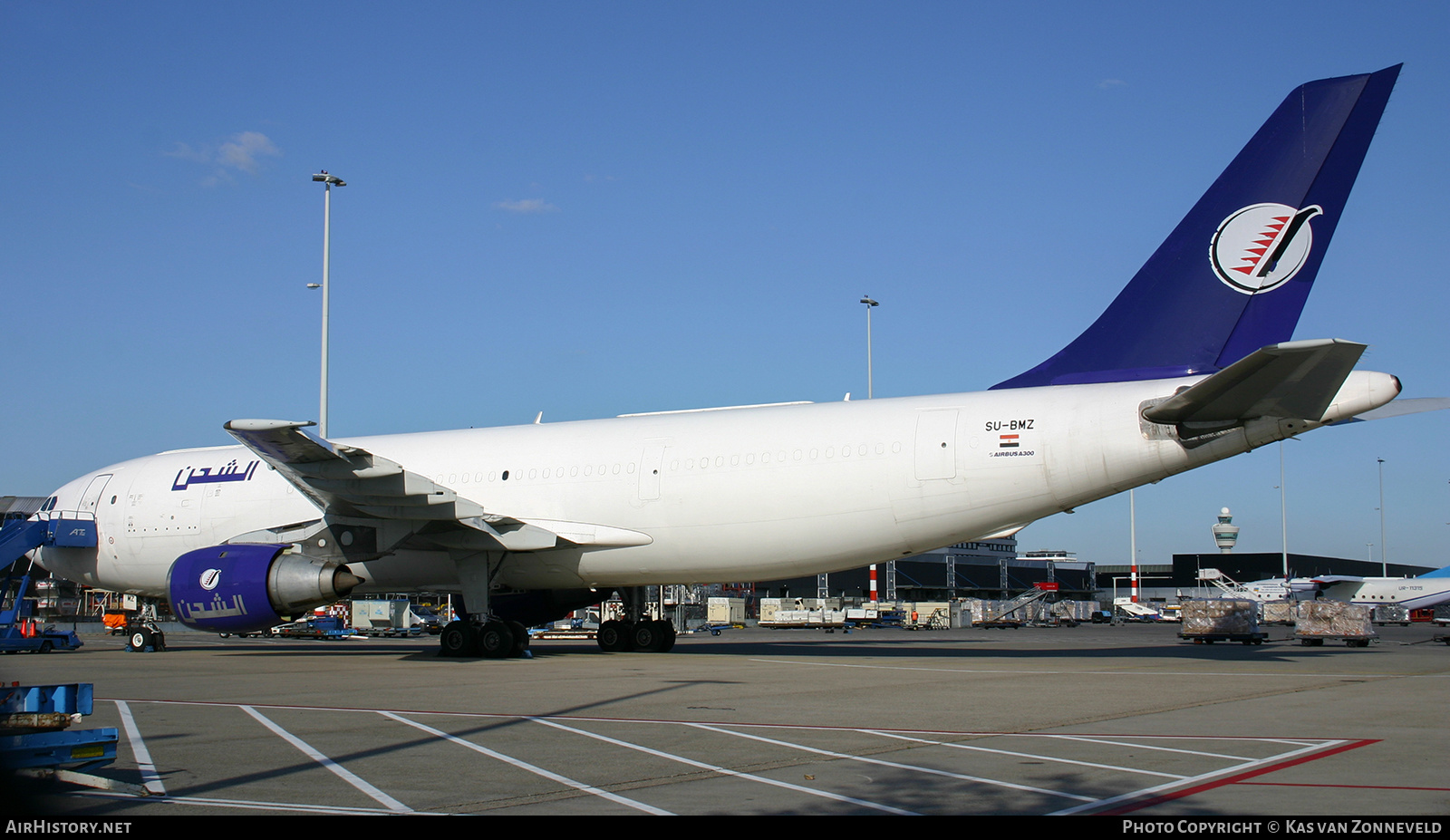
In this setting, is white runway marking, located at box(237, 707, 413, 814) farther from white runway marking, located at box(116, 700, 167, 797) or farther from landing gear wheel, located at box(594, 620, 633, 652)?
landing gear wheel, located at box(594, 620, 633, 652)

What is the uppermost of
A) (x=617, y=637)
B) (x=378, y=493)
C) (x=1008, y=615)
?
(x=378, y=493)

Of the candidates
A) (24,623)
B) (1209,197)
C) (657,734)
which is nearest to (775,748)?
(657,734)

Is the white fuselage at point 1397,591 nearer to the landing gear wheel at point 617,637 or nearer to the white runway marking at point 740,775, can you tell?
the landing gear wheel at point 617,637

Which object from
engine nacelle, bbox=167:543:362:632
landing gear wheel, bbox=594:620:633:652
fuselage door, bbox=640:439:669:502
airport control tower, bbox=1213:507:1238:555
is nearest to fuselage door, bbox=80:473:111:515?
engine nacelle, bbox=167:543:362:632

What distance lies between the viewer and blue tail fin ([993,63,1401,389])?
1423 centimetres

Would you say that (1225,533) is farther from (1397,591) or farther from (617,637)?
(617,637)

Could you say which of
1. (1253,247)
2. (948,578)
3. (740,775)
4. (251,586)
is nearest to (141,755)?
(740,775)

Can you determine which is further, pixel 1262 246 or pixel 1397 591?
pixel 1397 591

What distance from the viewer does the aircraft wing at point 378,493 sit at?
52.5 ft

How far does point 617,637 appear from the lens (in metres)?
20.4

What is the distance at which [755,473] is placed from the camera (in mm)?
16984

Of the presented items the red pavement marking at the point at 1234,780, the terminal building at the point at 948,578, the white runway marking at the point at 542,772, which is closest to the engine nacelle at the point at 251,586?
the white runway marking at the point at 542,772

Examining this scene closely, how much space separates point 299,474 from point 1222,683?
13379 mm

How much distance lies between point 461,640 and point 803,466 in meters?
6.44
